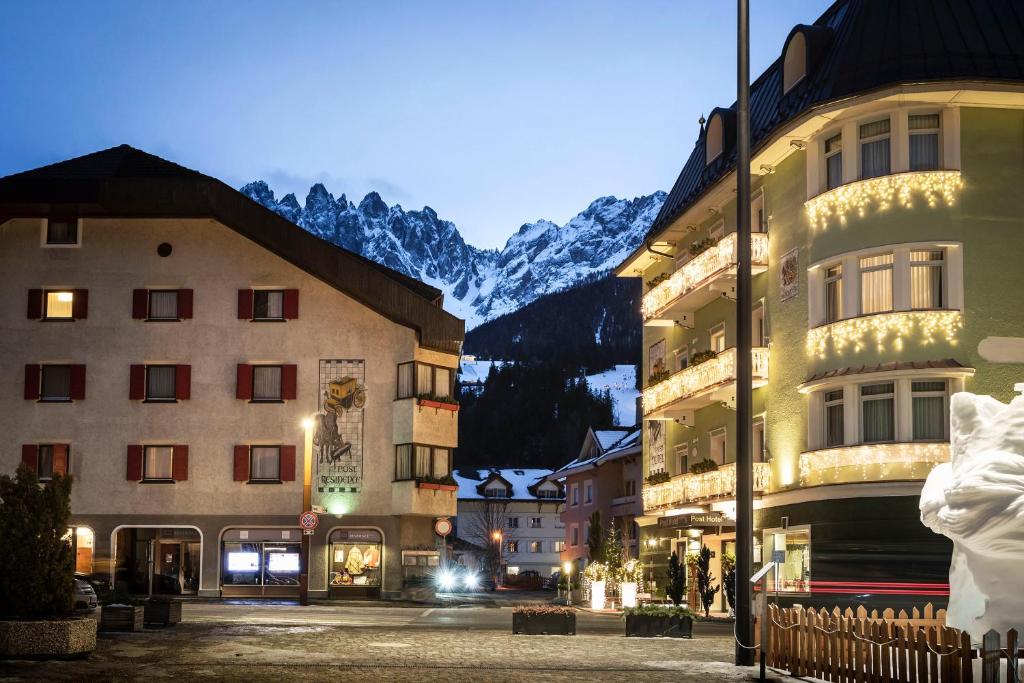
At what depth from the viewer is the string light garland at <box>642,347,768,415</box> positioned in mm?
38594

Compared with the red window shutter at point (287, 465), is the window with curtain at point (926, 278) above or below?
above

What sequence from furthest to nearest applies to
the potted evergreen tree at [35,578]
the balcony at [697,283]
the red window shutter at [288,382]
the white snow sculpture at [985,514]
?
the red window shutter at [288,382] < the balcony at [697,283] < the potted evergreen tree at [35,578] < the white snow sculpture at [985,514]

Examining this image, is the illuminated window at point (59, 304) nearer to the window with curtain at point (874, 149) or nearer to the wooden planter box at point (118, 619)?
the wooden planter box at point (118, 619)

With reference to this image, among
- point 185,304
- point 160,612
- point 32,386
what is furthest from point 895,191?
point 32,386

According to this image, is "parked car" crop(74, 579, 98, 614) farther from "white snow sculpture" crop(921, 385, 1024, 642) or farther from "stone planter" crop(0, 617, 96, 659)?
"white snow sculpture" crop(921, 385, 1024, 642)

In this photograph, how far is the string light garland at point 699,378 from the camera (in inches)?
1519

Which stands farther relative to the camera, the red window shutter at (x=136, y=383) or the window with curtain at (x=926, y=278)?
the red window shutter at (x=136, y=383)

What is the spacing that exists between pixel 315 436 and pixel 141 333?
27.2ft

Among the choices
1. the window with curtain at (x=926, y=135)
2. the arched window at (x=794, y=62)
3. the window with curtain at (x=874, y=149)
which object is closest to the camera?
the window with curtain at (x=926, y=135)

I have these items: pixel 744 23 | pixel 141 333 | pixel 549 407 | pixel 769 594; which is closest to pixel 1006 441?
pixel 744 23

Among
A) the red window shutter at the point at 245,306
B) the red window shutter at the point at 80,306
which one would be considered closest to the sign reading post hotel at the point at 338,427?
the red window shutter at the point at 245,306

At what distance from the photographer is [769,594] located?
3719cm

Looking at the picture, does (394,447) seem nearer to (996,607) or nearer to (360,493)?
(360,493)

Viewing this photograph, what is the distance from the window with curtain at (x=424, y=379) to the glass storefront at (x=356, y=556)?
6.04 metres
